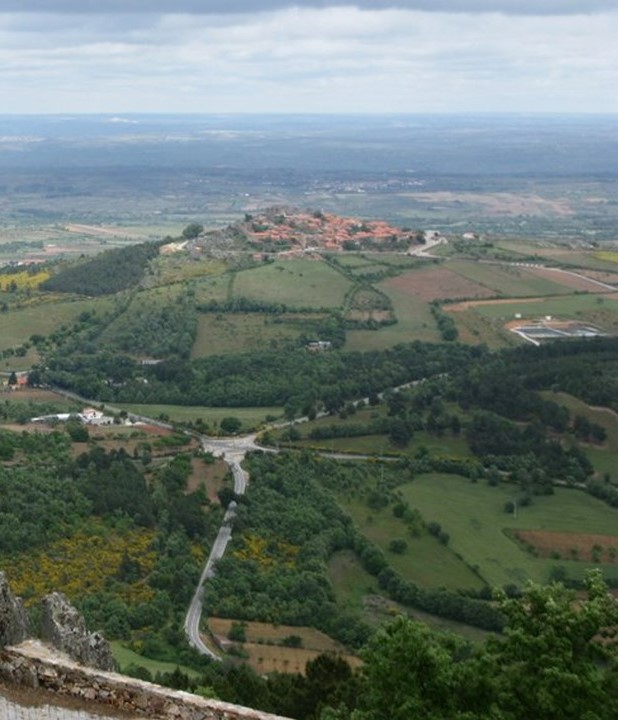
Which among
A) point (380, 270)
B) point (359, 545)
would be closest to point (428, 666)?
point (359, 545)

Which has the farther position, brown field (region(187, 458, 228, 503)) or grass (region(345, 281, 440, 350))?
grass (region(345, 281, 440, 350))

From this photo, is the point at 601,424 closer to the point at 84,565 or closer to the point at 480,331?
the point at 480,331

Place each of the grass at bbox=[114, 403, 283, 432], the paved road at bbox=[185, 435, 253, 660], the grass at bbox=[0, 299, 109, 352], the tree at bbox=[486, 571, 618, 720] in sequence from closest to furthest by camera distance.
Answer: the tree at bbox=[486, 571, 618, 720] < the paved road at bbox=[185, 435, 253, 660] < the grass at bbox=[114, 403, 283, 432] < the grass at bbox=[0, 299, 109, 352]

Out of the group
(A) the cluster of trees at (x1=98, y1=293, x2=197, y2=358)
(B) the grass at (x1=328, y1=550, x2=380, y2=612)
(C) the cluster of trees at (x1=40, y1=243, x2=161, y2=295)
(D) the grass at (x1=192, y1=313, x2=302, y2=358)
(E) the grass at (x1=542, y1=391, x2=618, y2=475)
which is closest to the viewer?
(B) the grass at (x1=328, y1=550, x2=380, y2=612)

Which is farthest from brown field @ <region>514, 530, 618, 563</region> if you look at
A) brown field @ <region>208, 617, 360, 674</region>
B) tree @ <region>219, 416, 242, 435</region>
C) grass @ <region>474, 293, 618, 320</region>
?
grass @ <region>474, 293, 618, 320</region>

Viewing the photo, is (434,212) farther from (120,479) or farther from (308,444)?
(120,479)

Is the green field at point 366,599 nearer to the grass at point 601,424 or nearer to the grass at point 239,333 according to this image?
the grass at point 601,424

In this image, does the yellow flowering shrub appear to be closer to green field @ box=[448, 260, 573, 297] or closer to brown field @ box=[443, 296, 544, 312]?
brown field @ box=[443, 296, 544, 312]

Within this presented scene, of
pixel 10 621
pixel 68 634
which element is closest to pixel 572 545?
pixel 68 634
